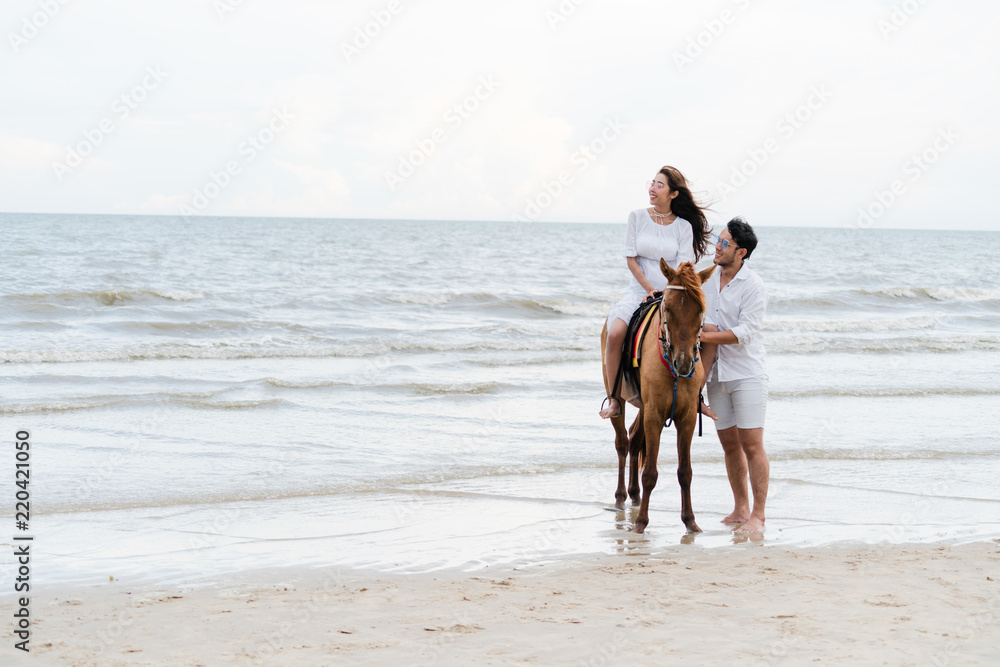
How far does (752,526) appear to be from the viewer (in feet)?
19.3

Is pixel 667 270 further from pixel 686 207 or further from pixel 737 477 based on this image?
pixel 737 477

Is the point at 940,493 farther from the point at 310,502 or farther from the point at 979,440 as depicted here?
the point at 310,502

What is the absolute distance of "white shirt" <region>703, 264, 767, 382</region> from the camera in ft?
18.5

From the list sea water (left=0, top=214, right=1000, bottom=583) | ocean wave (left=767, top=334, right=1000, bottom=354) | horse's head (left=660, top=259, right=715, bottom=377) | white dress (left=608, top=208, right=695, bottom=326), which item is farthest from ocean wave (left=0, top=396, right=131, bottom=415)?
ocean wave (left=767, top=334, right=1000, bottom=354)

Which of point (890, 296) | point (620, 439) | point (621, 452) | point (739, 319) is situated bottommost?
point (621, 452)

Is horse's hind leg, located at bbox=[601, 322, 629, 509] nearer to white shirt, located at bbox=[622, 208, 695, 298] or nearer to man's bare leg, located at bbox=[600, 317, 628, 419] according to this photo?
man's bare leg, located at bbox=[600, 317, 628, 419]

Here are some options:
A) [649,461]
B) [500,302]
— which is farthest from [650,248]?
[500,302]

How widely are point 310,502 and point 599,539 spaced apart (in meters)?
2.38

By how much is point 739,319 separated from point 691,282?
771mm

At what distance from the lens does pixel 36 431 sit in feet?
28.9

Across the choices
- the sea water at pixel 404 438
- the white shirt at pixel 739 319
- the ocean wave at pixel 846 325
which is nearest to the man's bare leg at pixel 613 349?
the white shirt at pixel 739 319

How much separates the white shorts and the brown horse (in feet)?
1.08

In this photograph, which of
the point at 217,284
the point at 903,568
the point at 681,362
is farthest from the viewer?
the point at 217,284

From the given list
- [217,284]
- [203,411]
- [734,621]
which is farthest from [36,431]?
[217,284]
